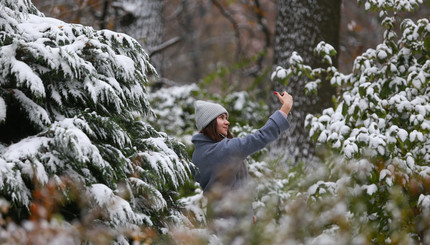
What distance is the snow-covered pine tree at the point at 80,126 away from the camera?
250 cm

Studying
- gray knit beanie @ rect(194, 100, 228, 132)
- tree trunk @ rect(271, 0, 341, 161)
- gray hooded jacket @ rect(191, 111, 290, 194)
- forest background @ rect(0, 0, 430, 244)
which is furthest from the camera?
tree trunk @ rect(271, 0, 341, 161)

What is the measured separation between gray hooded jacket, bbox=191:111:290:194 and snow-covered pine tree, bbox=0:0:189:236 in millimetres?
262

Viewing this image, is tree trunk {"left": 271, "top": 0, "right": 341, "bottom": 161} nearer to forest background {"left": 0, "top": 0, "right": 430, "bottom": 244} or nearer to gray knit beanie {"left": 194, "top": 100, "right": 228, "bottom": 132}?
forest background {"left": 0, "top": 0, "right": 430, "bottom": 244}

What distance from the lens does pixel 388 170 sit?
360 centimetres

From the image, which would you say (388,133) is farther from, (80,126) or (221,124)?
(80,126)

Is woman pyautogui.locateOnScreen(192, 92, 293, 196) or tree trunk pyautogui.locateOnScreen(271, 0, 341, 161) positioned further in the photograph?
tree trunk pyautogui.locateOnScreen(271, 0, 341, 161)

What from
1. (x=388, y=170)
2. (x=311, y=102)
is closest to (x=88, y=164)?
(x=388, y=170)

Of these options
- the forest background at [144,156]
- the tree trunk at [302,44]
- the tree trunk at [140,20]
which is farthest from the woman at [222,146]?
the tree trunk at [140,20]

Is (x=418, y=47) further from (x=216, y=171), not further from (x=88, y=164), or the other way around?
(x=88, y=164)

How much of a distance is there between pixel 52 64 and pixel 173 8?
55.8 ft

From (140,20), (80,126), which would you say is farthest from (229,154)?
(140,20)

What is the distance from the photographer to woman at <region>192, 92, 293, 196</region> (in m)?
3.28

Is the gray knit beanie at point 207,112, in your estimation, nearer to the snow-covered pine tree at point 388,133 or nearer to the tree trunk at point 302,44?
the snow-covered pine tree at point 388,133

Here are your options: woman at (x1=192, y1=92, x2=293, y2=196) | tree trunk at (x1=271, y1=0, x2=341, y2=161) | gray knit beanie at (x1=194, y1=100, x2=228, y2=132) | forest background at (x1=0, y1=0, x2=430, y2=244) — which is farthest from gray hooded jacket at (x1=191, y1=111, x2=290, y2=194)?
tree trunk at (x1=271, y1=0, x2=341, y2=161)
